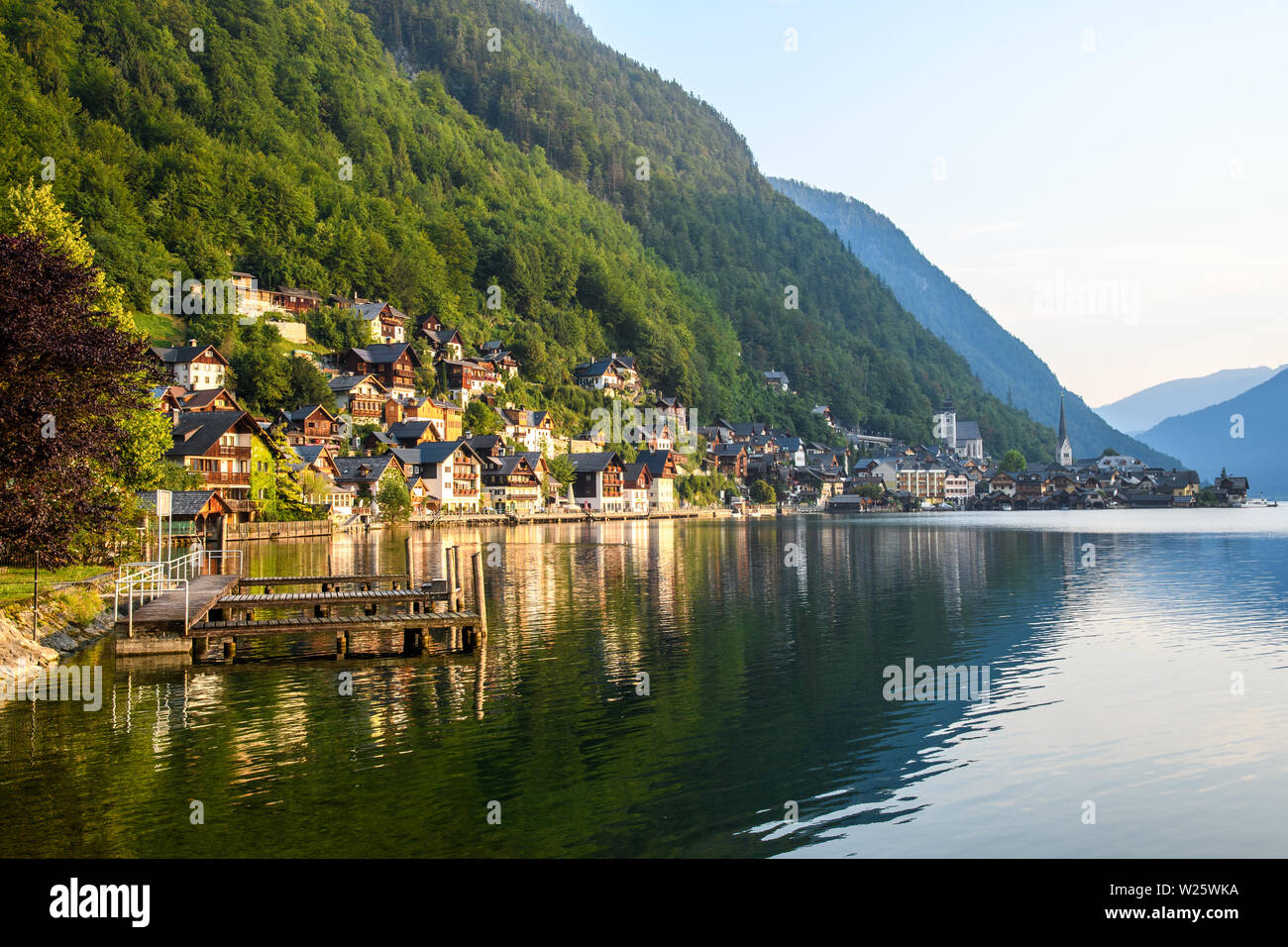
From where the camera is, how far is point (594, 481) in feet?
484

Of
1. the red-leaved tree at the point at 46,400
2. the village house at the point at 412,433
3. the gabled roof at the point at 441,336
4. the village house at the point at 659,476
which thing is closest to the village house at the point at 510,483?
the village house at the point at 412,433

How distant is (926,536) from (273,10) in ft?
579

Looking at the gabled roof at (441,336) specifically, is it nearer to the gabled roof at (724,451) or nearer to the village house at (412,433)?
the village house at (412,433)

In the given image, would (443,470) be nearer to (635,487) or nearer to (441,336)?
(441,336)

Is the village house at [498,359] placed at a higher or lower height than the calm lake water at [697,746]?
higher

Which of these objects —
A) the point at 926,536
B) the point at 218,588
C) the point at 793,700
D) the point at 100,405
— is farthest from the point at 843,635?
the point at 926,536

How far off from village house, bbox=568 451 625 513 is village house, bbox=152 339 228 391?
2122 inches

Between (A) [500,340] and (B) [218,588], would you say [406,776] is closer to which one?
(B) [218,588]

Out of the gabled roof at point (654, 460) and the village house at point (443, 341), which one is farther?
the gabled roof at point (654, 460)

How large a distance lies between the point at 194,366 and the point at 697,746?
330ft

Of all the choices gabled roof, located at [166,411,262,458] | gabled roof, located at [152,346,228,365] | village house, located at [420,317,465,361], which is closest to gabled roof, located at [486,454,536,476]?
village house, located at [420,317,465,361]

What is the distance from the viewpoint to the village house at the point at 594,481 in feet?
480

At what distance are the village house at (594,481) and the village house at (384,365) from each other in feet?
93.1

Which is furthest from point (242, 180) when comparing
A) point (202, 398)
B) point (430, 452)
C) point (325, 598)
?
point (325, 598)
